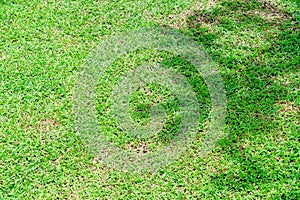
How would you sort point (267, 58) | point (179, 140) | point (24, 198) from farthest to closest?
point (267, 58) < point (179, 140) < point (24, 198)

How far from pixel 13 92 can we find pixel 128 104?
1.26 metres

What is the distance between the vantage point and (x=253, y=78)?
4773mm

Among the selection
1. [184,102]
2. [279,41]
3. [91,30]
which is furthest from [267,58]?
[91,30]

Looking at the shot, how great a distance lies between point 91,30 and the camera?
5434mm

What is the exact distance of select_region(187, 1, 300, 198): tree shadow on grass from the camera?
407 centimetres

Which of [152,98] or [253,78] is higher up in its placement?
[253,78]

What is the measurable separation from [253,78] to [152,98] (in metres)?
1.10

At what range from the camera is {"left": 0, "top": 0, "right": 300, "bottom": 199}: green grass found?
4.05m

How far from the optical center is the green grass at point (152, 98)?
4051mm

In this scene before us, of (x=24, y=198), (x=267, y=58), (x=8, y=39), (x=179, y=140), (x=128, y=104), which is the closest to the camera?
(x=24, y=198)

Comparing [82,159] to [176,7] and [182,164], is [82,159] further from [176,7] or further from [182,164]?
[176,7]

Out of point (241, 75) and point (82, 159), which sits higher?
point (241, 75)

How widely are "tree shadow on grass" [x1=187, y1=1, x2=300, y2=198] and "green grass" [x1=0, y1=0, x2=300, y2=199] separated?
11mm

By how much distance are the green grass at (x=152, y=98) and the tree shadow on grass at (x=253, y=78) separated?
1 cm
